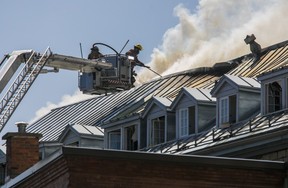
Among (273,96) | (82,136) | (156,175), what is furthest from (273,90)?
(82,136)

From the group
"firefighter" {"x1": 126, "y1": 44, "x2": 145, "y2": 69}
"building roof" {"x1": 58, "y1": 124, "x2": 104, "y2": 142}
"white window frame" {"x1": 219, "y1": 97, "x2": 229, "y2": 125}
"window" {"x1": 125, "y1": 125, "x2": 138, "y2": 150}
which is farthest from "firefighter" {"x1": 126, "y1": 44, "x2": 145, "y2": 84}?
"white window frame" {"x1": 219, "y1": 97, "x2": 229, "y2": 125}

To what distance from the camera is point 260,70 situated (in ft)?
195

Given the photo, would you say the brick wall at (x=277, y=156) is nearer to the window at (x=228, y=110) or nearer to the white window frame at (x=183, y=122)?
the window at (x=228, y=110)

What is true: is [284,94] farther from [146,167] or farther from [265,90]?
[146,167]

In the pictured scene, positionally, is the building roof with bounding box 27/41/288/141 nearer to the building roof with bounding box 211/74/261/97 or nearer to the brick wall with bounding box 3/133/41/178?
the building roof with bounding box 211/74/261/97

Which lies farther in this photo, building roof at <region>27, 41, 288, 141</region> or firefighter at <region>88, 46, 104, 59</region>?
firefighter at <region>88, 46, 104, 59</region>

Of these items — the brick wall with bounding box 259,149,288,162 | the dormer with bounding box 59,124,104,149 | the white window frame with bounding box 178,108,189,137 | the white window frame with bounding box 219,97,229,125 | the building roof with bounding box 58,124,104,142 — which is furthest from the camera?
→ the building roof with bounding box 58,124,104,142

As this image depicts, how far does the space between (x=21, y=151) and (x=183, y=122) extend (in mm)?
7237

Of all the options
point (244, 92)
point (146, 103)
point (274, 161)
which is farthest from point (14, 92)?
point (274, 161)

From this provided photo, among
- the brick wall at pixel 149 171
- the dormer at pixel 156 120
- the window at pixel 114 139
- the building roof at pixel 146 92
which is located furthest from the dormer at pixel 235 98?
the window at pixel 114 139

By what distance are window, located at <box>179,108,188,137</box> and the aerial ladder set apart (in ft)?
61.8

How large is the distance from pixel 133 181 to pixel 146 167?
673 mm

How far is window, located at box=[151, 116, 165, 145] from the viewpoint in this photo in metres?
61.0

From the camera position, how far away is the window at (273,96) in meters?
53.1
